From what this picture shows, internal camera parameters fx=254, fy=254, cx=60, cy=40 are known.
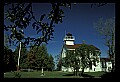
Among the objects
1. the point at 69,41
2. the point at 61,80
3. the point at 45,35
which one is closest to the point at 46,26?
the point at 45,35

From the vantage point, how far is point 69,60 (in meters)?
36.9

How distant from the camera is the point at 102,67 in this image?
204 feet

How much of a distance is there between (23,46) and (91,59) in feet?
116

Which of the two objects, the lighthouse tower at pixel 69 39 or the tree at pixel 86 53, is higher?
the lighthouse tower at pixel 69 39

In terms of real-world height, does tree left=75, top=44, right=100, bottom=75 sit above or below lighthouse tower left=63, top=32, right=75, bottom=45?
below

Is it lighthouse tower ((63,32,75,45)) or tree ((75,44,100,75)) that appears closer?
tree ((75,44,100,75))

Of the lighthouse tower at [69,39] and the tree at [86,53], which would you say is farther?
the lighthouse tower at [69,39]

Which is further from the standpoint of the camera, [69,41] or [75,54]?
[69,41]

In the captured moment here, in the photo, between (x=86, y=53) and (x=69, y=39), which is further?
(x=69, y=39)
